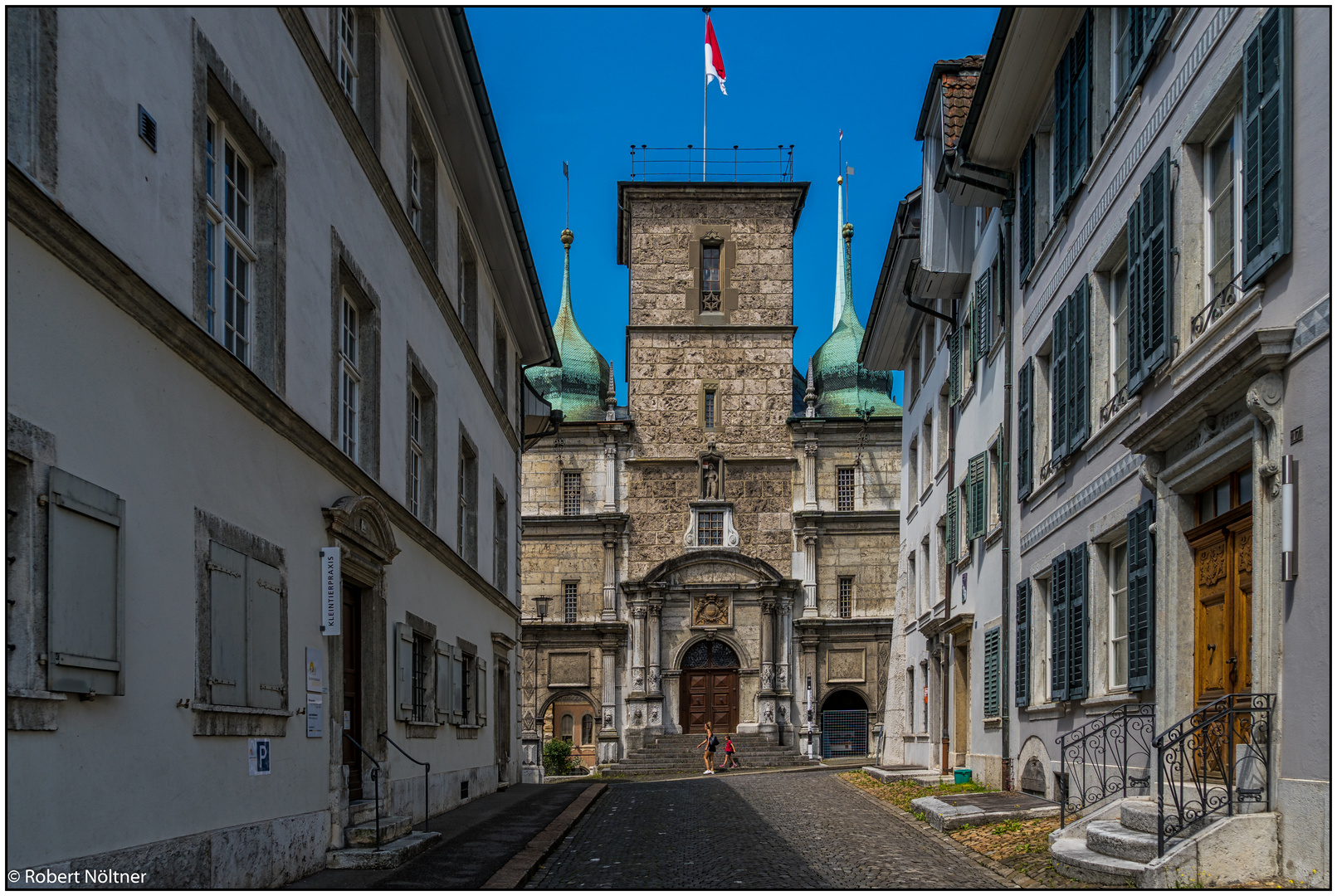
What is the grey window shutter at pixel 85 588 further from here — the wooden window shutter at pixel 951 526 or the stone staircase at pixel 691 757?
the stone staircase at pixel 691 757

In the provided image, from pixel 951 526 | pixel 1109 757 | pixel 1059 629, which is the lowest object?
pixel 1109 757

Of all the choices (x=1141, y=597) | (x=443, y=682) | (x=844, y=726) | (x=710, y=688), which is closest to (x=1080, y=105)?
(x=1141, y=597)

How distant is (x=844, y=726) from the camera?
152ft

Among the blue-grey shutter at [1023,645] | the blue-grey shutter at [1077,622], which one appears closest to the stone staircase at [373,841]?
the blue-grey shutter at [1077,622]

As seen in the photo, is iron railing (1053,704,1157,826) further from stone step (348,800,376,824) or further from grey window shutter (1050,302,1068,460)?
stone step (348,800,376,824)

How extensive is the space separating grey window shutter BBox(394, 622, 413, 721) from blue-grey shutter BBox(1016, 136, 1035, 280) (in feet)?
29.0

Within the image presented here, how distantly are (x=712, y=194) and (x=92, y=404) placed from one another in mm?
44660

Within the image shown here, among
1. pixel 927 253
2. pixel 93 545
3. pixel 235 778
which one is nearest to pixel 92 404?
pixel 93 545

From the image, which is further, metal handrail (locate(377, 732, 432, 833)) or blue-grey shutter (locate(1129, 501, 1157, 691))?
metal handrail (locate(377, 732, 432, 833))

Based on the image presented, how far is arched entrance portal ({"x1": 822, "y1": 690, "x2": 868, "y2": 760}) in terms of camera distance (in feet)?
151

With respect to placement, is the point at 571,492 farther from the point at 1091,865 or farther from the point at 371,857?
the point at 1091,865

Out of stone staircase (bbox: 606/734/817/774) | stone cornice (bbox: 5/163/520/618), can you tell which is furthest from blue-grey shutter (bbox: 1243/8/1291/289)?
stone staircase (bbox: 606/734/817/774)

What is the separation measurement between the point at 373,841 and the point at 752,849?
365cm

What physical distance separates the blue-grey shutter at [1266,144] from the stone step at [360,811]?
356 inches
